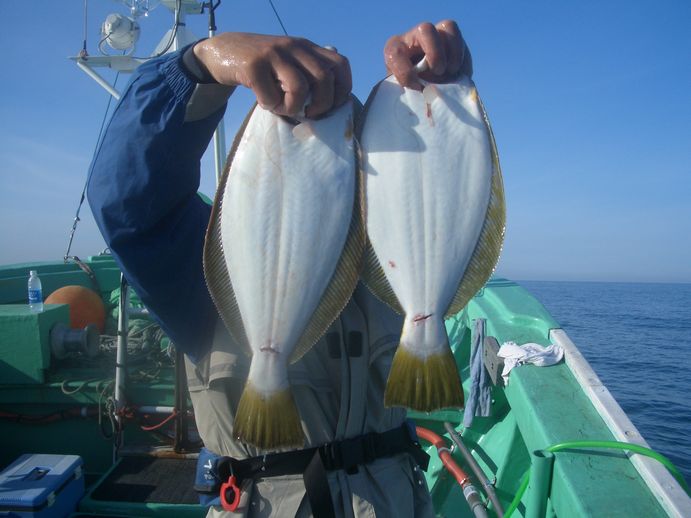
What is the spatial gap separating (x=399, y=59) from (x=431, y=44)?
107 mm

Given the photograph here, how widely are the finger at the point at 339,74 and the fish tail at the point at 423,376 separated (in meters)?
0.77

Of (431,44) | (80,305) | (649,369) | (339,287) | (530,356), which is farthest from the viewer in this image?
(649,369)

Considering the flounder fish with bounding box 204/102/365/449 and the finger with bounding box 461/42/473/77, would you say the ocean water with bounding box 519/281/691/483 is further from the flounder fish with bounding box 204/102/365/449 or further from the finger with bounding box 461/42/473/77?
the flounder fish with bounding box 204/102/365/449

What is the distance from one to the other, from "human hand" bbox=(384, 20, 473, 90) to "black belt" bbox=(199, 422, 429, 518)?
130 centimetres

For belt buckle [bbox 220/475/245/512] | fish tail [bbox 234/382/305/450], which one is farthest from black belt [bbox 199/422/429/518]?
fish tail [bbox 234/382/305/450]

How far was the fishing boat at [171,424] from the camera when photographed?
2.24m

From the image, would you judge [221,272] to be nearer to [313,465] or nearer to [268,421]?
[268,421]

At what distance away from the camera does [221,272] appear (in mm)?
1560

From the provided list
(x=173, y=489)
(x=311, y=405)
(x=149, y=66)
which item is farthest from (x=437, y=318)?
(x=173, y=489)

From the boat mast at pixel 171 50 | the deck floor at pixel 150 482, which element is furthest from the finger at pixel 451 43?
the boat mast at pixel 171 50

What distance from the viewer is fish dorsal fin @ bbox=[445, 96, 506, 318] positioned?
1518 millimetres

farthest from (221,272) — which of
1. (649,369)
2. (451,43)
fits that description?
(649,369)

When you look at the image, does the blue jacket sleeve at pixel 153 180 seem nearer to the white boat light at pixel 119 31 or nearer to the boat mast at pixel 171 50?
the boat mast at pixel 171 50

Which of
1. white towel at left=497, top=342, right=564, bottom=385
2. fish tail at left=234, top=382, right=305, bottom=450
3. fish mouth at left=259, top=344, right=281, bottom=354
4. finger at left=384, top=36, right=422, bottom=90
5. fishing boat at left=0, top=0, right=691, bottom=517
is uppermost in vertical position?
finger at left=384, top=36, right=422, bottom=90
